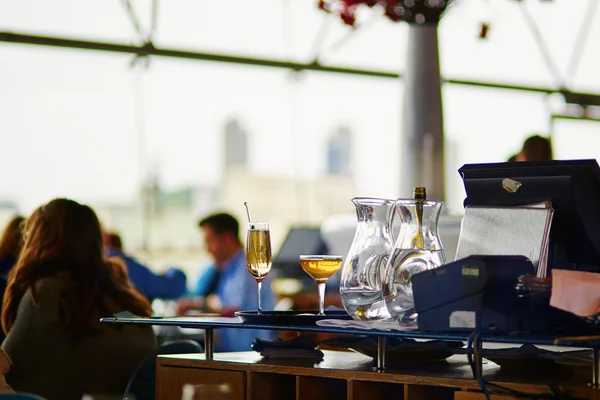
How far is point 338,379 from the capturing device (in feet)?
8.46

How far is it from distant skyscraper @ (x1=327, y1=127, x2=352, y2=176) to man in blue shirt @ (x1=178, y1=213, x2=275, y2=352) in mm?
1021

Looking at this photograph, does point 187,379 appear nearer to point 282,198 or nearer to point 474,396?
point 474,396

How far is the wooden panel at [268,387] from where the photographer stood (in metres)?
2.58

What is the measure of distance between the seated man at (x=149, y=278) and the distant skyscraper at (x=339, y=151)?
3.81 ft

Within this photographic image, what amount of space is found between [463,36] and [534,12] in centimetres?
47

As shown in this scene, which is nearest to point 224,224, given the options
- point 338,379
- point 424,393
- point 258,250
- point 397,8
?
point 397,8

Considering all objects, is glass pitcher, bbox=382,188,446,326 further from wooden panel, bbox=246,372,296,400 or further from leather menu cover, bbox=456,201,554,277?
wooden panel, bbox=246,372,296,400

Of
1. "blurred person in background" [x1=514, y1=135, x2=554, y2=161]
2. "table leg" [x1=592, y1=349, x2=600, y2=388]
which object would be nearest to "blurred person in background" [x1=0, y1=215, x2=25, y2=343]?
"blurred person in background" [x1=514, y1=135, x2=554, y2=161]

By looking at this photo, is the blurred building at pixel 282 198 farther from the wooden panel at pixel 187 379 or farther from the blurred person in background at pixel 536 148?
the wooden panel at pixel 187 379

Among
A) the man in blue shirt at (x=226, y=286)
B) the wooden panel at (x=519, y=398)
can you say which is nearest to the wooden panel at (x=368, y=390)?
the wooden panel at (x=519, y=398)

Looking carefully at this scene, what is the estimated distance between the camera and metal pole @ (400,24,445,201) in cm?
438

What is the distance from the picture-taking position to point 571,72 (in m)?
7.03

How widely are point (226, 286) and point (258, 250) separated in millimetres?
2842

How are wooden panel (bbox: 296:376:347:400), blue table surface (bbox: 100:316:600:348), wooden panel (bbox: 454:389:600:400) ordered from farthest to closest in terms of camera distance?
wooden panel (bbox: 296:376:347:400) → wooden panel (bbox: 454:389:600:400) → blue table surface (bbox: 100:316:600:348)
